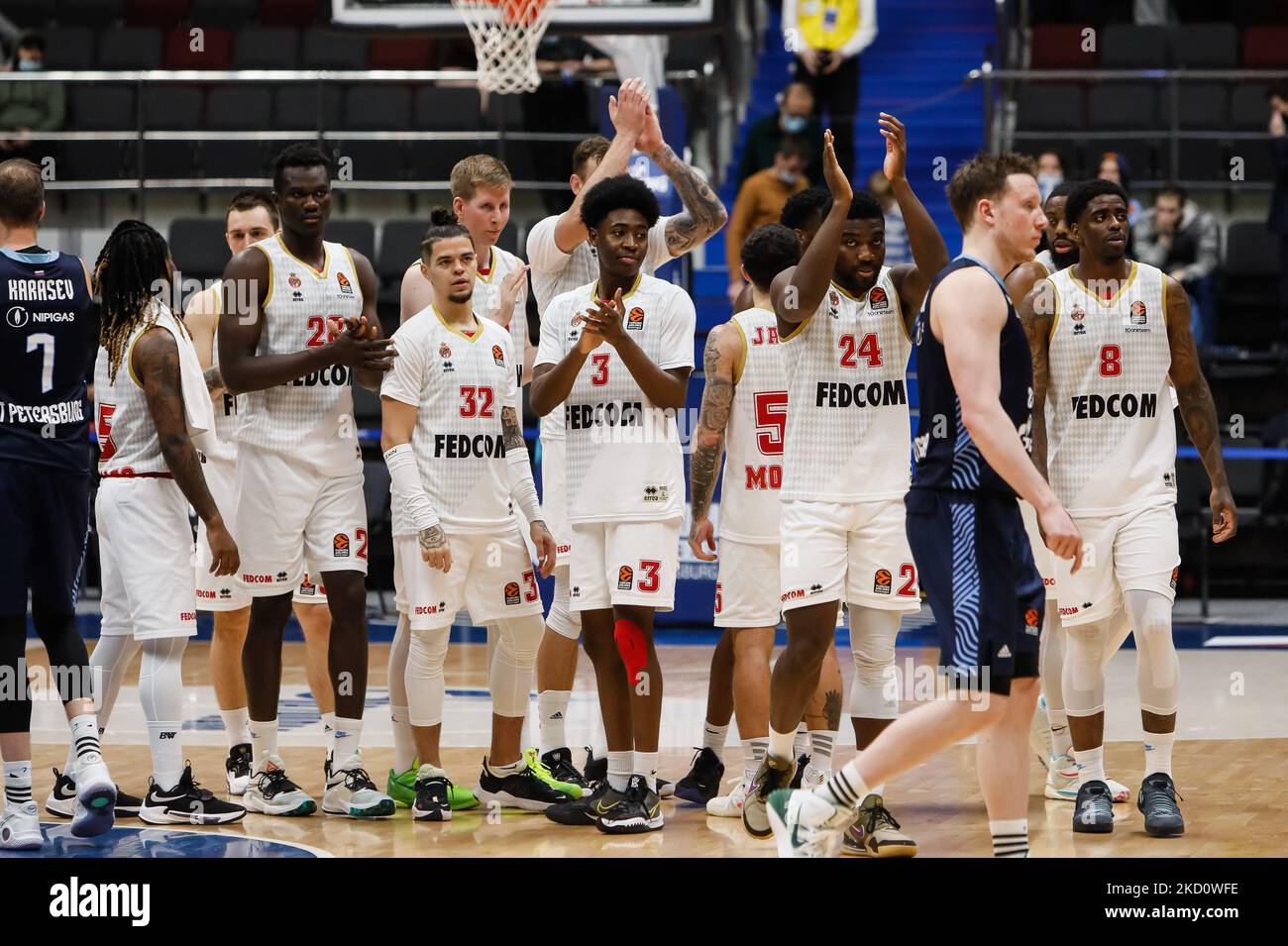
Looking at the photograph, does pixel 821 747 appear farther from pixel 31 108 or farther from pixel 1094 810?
pixel 31 108

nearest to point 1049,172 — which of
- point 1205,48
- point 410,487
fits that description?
point 1205,48

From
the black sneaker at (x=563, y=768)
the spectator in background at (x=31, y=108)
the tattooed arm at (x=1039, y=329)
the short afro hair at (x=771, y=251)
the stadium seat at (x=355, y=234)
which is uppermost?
the spectator in background at (x=31, y=108)

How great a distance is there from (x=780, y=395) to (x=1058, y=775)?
1.99 meters

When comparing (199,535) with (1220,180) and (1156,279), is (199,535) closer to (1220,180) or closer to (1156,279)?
(1156,279)

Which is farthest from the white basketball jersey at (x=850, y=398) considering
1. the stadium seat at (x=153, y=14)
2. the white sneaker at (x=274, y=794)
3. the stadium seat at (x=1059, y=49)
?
the stadium seat at (x=153, y=14)

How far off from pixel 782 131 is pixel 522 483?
25.3 feet

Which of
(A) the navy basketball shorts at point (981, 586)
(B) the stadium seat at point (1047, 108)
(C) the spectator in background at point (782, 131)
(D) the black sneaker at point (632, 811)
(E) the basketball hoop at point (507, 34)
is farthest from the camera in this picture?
(B) the stadium seat at point (1047, 108)

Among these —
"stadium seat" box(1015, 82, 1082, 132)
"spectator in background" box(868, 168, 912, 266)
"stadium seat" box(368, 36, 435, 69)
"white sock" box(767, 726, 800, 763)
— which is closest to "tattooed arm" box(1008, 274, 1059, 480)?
"white sock" box(767, 726, 800, 763)

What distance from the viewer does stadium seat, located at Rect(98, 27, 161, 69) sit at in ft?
55.4

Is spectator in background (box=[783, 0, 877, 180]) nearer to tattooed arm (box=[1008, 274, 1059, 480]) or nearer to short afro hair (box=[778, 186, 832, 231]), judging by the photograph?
short afro hair (box=[778, 186, 832, 231])

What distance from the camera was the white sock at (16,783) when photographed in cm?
623

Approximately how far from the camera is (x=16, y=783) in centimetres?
624

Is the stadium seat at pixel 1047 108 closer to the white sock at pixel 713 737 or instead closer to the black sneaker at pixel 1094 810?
the white sock at pixel 713 737

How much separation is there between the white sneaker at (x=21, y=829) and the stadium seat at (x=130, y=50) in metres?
12.1
